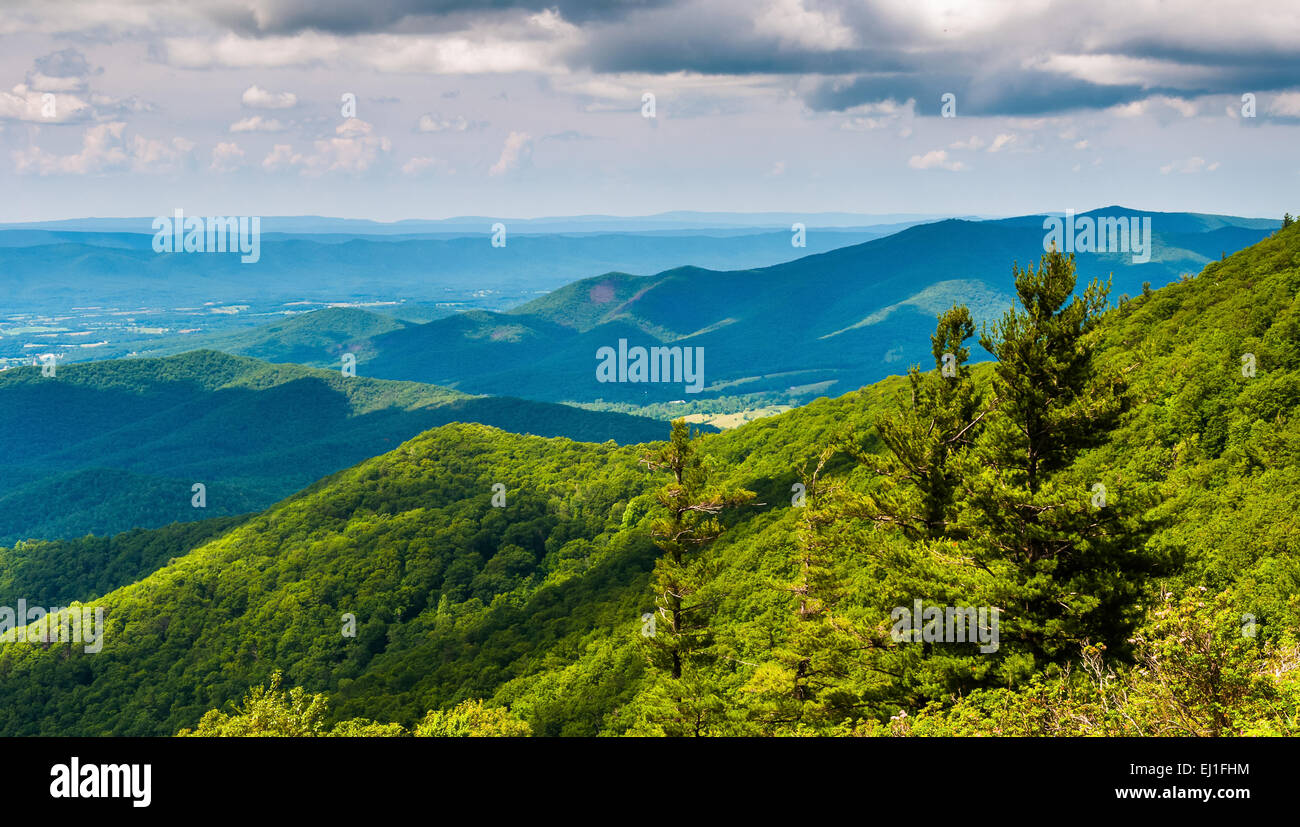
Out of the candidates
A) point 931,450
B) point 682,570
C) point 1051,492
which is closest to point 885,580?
point 931,450

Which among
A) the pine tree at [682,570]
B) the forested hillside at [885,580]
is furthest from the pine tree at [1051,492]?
the pine tree at [682,570]

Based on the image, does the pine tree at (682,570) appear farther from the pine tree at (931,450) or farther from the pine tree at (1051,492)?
the pine tree at (1051,492)

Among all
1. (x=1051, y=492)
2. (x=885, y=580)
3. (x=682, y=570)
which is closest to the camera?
(x=1051, y=492)

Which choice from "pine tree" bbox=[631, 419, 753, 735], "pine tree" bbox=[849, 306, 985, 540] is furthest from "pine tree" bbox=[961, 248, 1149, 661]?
"pine tree" bbox=[631, 419, 753, 735]

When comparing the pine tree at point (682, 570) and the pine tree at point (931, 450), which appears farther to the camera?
the pine tree at point (682, 570)

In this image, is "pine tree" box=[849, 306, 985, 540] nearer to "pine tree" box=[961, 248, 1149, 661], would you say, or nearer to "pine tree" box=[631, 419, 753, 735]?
"pine tree" box=[961, 248, 1149, 661]

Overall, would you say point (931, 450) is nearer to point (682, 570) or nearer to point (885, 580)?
point (885, 580)

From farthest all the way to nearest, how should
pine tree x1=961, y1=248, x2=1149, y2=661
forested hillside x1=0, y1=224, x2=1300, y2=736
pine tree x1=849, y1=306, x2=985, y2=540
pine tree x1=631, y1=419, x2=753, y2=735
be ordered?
pine tree x1=631, y1=419, x2=753, y2=735, pine tree x1=849, y1=306, x2=985, y2=540, pine tree x1=961, y1=248, x2=1149, y2=661, forested hillside x1=0, y1=224, x2=1300, y2=736

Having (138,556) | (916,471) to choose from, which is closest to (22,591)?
(138,556)
